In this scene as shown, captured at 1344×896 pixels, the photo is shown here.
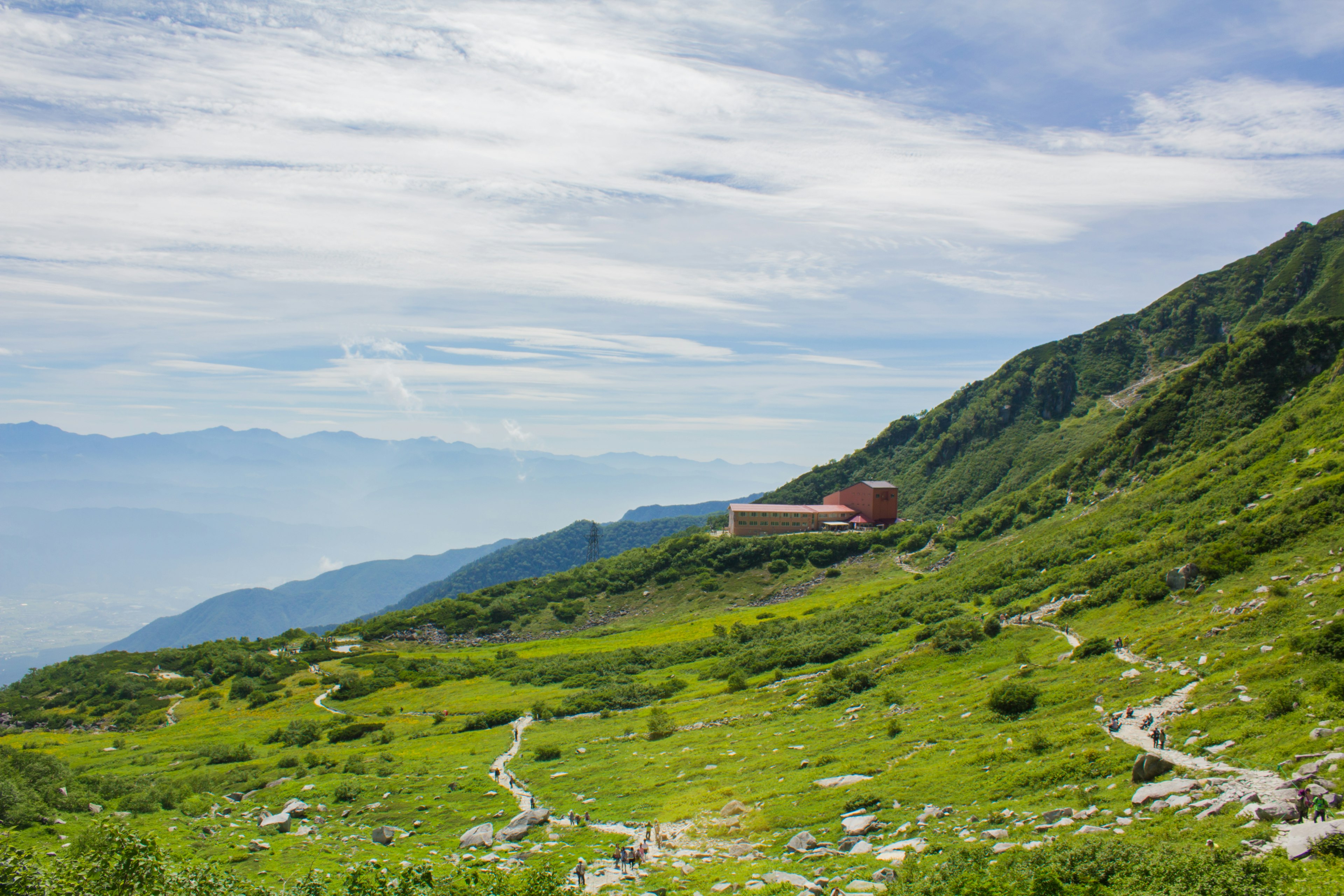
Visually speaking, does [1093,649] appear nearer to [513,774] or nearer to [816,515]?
[513,774]

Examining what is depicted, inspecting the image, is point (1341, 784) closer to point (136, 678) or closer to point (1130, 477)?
point (1130, 477)

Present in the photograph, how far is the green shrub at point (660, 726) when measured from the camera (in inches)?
1914

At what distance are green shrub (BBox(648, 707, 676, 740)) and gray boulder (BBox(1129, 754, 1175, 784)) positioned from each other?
31.7m

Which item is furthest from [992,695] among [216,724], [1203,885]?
[216,724]

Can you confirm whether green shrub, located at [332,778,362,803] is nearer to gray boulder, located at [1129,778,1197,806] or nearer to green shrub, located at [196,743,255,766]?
green shrub, located at [196,743,255,766]

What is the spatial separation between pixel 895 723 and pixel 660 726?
18.4 m

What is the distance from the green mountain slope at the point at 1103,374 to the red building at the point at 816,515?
21.6m

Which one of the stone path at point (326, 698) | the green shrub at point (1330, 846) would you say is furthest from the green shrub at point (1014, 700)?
the stone path at point (326, 698)

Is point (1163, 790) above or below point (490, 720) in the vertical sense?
above

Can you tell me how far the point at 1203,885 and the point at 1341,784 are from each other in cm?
600

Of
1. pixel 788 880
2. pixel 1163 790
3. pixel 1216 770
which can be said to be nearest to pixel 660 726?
pixel 788 880

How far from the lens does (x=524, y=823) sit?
33250 mm

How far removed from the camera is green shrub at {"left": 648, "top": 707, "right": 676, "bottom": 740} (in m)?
48.6

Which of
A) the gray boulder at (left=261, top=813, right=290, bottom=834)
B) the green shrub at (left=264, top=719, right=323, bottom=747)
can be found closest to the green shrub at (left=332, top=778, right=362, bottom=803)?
the gray boulder at (left=261, top=813, right=290, bottom=834)
